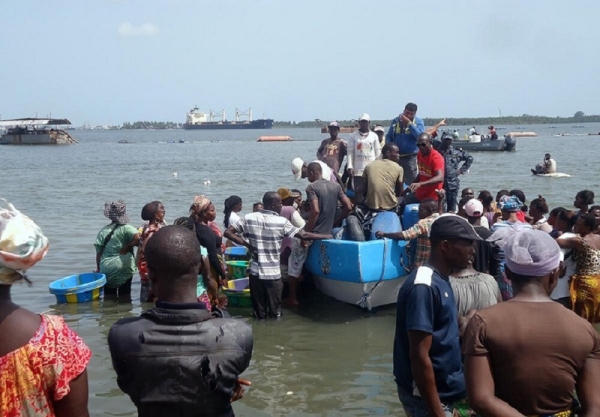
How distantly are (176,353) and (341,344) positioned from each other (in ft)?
18.1

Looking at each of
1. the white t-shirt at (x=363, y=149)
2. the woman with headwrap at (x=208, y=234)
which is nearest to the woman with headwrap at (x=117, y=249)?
the woman with headwrap at (x=208, y=234)

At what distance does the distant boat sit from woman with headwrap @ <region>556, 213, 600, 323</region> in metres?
70.5

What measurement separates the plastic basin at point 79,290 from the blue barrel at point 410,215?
14.6ft

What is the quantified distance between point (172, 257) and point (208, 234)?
4.59m

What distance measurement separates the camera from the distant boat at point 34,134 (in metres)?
72.4

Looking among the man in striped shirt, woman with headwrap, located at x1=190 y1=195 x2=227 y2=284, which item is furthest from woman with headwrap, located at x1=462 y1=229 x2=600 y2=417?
the man in striped shirt

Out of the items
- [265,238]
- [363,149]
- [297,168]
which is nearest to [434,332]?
[265,238]

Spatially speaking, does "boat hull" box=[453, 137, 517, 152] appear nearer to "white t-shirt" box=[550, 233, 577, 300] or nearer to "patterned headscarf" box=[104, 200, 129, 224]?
"patterned headscarf" box=[104, 200, 129, 224]

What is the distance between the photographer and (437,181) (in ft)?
30.8

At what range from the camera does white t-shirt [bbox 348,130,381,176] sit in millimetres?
10531

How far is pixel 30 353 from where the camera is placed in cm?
251

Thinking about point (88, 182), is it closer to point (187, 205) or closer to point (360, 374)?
point (187, 205)

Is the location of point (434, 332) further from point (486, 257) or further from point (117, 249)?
point (117, 249)

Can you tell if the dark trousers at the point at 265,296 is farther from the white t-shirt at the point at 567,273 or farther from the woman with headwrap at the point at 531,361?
the woman with headwrap at the point at 531,361
